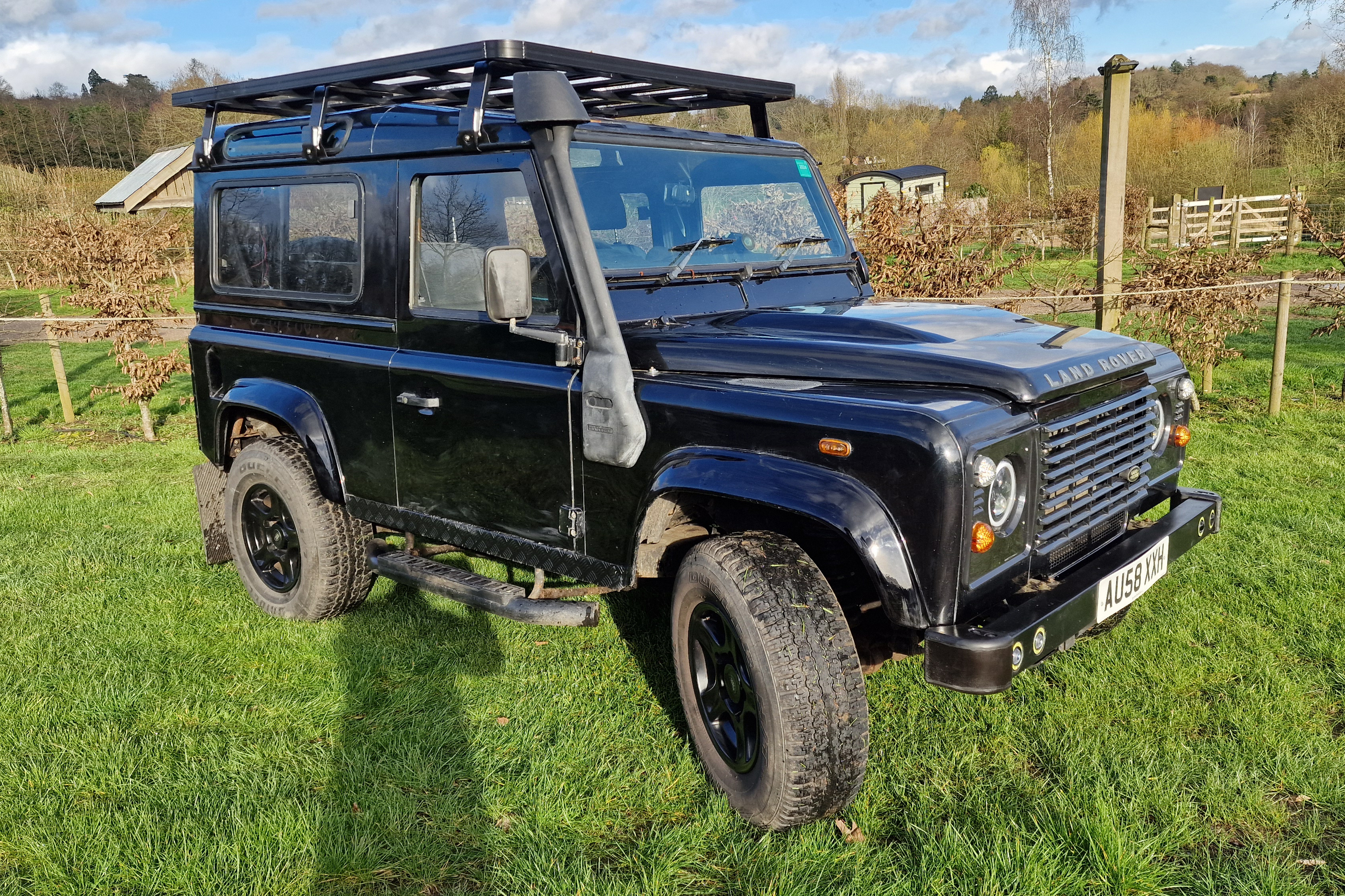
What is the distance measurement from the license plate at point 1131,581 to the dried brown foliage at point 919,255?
602 cm

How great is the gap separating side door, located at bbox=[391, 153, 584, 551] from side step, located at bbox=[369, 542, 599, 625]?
228mm

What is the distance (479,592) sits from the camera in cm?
395

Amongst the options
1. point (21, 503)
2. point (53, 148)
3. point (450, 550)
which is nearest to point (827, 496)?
point (450, 550)

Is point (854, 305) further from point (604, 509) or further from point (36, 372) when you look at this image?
point (36, 372)

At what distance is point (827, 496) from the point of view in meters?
2.81

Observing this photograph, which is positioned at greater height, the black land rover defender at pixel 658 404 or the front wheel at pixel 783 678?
the black land rover defender at pixel 658 404

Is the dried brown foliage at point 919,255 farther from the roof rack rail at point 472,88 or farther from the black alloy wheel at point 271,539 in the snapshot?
the black alloy wheel at point 271,539

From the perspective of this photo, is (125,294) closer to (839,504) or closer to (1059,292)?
(1059,292)

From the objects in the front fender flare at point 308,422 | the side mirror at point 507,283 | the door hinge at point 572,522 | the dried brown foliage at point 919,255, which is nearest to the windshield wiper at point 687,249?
the side mirror at point 507,283

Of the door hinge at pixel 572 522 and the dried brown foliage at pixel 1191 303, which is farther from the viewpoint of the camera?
the dried brown foliage at pixel 1191 303

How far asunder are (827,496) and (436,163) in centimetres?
218

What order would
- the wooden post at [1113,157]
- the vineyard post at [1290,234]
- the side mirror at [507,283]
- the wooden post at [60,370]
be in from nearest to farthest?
the side mirror at [507,283] → the wooden post at [1113,157] → the wooden post at [60,370] → the vineyard post at [1290,234]

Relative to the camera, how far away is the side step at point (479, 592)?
143 inches

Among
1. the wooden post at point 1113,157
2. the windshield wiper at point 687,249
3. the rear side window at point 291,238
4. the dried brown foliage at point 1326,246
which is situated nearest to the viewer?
the windshield wiper at point 687,249
